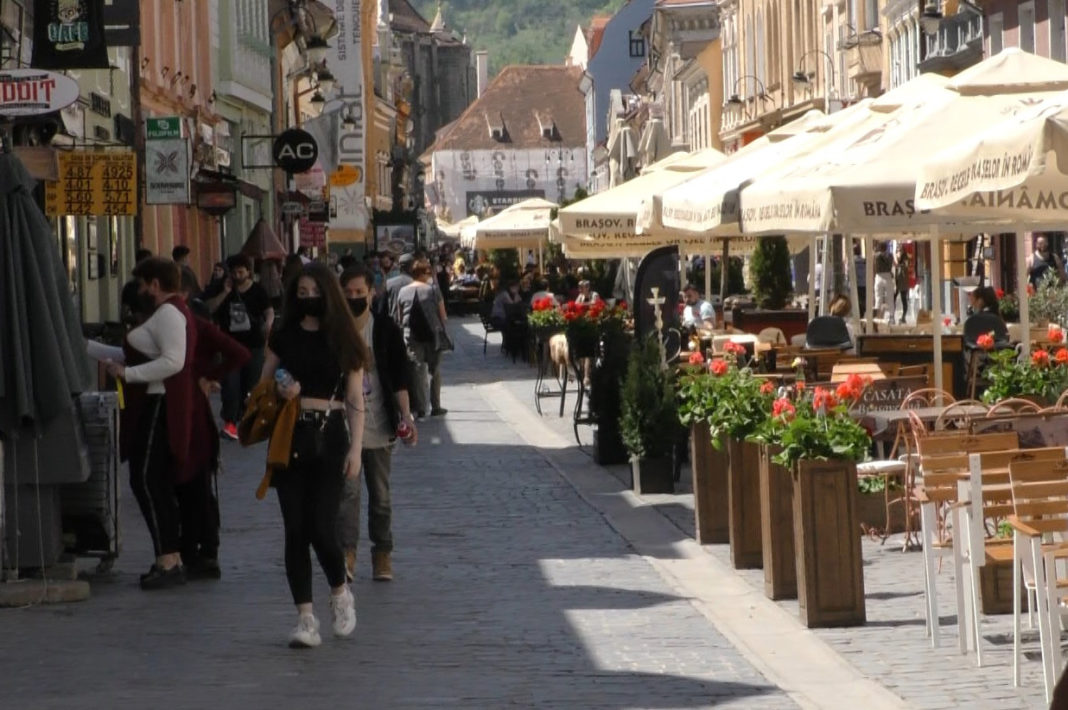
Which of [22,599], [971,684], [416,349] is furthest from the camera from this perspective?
[416,349]

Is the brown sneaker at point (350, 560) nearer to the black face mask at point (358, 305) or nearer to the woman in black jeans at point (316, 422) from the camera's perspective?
the black face mask at point (358, 305)

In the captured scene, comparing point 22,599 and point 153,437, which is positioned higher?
point 153,437

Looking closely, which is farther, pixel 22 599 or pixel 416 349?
pixel 416 349

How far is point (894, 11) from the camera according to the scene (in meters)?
55.0

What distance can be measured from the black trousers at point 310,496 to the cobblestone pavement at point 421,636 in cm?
37

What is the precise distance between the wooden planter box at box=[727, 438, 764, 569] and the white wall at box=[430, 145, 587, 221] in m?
136

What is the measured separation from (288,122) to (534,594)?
1956 inches

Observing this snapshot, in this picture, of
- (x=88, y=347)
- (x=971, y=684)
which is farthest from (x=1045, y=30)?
(x=971, y=684)

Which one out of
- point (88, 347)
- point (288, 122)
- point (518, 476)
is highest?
point (288, 122)

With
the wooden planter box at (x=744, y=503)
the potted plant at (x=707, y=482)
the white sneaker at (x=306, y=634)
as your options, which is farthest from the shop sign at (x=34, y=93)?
the white sneaker at (x=306, y=634)

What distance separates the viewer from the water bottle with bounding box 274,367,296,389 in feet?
32.4

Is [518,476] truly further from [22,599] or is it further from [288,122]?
[288,122]

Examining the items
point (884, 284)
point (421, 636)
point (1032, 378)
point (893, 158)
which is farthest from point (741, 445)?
point (884, 284)

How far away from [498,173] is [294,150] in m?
109
